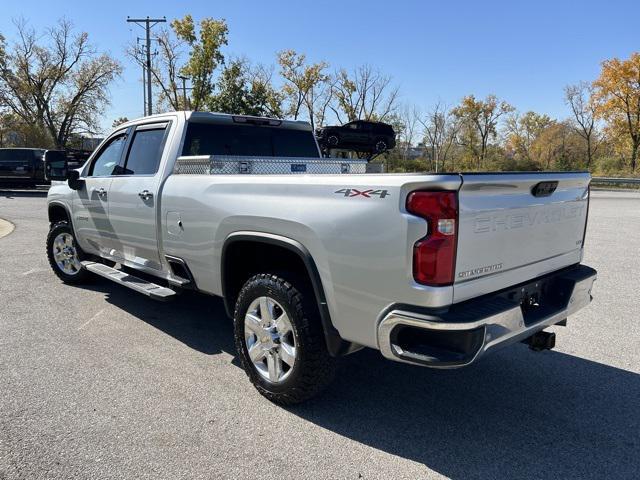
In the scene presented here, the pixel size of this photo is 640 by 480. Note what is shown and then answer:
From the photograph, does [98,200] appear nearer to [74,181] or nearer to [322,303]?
[74,181]

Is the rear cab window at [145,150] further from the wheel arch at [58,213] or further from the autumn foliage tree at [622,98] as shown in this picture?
the autumn foliage tree at [622,98]

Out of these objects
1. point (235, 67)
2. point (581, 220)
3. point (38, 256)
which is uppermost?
point (235, 67)

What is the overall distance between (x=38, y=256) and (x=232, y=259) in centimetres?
612

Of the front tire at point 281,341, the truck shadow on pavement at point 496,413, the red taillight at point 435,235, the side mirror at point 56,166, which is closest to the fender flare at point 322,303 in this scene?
the front tire at point 281,341

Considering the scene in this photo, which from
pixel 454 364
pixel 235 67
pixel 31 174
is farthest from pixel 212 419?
pixel 235 67

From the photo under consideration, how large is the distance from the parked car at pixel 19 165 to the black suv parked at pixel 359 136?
18457 mm

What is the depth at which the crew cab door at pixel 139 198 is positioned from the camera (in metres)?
4.39

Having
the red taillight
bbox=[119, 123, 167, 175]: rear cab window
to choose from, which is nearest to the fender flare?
the red taillight

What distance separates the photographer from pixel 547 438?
2.94 meters

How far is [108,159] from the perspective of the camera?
5.45m

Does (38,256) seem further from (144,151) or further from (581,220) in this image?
(581,220)

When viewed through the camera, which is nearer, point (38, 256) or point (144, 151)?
point (144, 151)

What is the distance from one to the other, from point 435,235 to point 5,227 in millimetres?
12058

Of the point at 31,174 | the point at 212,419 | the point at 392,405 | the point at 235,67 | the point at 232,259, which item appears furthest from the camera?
the point at 235,67
